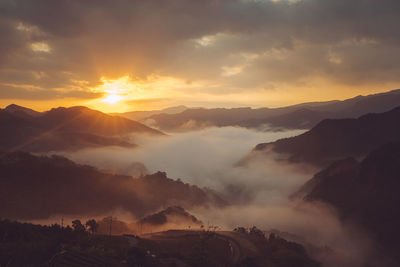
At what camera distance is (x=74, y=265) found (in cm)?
3350

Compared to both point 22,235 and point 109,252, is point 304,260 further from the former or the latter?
point 22,235

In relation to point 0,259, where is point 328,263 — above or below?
below

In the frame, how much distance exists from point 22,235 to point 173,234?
81402 millimetres

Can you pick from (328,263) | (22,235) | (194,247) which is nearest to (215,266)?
(194,247)

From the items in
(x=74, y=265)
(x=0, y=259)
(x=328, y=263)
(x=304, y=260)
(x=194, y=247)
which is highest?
(x=74, y=265)

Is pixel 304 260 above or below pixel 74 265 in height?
below

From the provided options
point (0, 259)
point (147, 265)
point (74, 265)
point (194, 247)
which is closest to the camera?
point (74, 265)

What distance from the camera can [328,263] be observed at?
195750 mm

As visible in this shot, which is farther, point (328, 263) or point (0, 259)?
point (328, 263)

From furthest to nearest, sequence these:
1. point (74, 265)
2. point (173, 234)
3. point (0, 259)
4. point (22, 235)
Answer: point (173, 234) < point (22, 235) < point (0, 259) < point (74, 265)

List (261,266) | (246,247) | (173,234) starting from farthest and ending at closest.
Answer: (173,234)
(246,247)
(261,266)

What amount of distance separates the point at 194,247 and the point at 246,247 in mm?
27774

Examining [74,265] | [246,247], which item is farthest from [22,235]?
[246,247]

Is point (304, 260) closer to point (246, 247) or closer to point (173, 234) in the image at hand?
point (246, 247)
